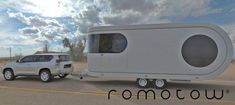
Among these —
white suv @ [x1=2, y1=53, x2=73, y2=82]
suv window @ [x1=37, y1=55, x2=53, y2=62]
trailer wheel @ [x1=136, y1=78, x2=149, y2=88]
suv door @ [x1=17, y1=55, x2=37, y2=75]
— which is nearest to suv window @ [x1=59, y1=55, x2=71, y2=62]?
white suv @ [x1=2, y1=53, x2=73, y2=82]

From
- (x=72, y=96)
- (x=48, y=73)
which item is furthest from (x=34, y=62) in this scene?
(x=72, y=96)

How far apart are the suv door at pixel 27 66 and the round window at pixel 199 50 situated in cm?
897

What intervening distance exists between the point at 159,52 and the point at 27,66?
827 cm

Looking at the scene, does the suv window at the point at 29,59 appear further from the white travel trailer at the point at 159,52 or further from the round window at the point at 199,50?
the round window at the point at 199,50

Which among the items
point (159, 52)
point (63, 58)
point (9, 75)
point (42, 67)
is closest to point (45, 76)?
point (42, 67)

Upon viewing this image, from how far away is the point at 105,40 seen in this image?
16141 mm

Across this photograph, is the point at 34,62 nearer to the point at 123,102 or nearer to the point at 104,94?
the point at 104,94

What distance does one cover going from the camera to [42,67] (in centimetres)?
1823

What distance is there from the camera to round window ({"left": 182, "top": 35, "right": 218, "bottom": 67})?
14406 millimetres

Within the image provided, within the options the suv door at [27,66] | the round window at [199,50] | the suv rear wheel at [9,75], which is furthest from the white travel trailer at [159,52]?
the suv rear wheel at [9,75]

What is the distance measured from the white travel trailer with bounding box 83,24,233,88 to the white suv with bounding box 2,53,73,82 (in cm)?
268

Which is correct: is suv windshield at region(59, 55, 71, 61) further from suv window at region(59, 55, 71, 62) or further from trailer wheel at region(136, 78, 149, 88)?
trailer wheel at region(136, 78, 149, 88)

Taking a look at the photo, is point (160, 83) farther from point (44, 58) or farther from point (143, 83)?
point (44, 58)

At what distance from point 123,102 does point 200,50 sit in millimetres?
5355
